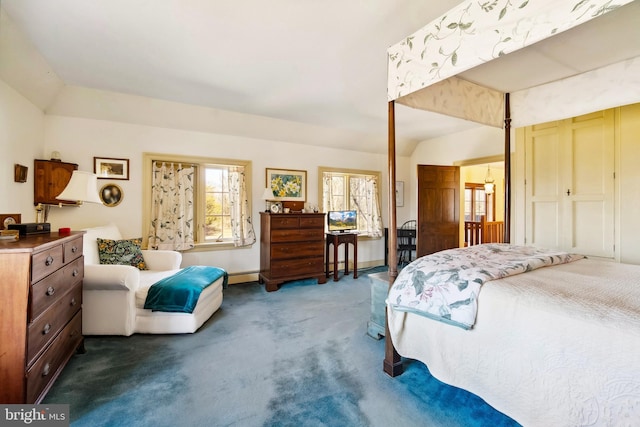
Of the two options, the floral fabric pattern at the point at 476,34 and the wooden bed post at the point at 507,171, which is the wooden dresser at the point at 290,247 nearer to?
the wooden bed post at the point at 507,171

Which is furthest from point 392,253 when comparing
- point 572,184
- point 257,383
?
point 572,184

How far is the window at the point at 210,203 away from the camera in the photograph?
150 inches

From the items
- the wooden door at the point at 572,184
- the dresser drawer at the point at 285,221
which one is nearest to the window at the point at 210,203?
the dresser drawer at the point at 285,221

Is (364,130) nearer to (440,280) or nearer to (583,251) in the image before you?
(583,251)

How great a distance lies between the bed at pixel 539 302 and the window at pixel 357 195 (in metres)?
2.96

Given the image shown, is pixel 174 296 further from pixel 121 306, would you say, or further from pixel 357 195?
pixel 357 195

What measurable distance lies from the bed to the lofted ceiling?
0.05 metres

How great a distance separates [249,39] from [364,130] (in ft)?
9.61

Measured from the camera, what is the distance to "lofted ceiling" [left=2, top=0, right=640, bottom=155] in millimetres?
1855

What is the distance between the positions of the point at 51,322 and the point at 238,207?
274cm

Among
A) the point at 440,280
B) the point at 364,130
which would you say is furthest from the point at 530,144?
the point at 440,280

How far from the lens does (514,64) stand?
2.33m

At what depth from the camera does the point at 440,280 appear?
1.57m

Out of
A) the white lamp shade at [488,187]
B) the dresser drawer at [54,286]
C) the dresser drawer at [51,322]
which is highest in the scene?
the white lamp shade at [488,187]
